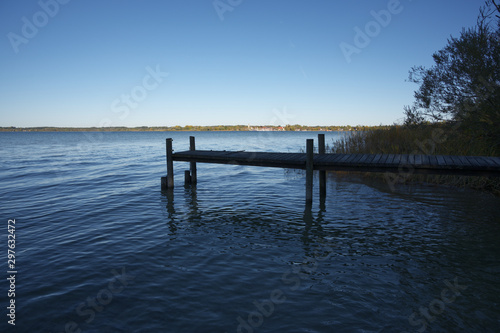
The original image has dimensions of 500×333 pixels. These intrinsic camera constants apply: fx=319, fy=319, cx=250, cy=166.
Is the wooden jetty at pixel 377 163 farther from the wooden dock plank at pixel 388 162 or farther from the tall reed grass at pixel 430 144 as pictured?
the tall reed grass at pixel 430 144

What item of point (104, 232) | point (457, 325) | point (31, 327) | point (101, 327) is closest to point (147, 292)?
point (101, 327)

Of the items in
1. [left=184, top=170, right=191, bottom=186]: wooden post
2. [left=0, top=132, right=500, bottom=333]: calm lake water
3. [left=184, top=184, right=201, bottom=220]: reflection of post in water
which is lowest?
[left=0, top=132, right=500, bottom=333]: calm lake water

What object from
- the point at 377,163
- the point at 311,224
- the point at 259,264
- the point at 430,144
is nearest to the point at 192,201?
the point at 311,224

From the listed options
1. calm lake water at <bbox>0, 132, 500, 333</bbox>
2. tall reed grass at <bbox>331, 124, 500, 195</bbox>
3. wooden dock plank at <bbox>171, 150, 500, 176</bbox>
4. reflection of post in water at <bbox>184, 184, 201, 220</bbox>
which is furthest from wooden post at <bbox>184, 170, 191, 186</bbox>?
tall reed grass at <bbox>331, 124, 500, 195</bbox>

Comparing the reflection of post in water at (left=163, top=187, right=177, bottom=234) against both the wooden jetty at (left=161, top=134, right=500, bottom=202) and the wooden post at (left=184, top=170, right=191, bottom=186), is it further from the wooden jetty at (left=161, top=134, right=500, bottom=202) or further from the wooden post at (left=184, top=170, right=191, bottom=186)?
the wooden jetty at (left=161, top=134, right=500, bottom=202)

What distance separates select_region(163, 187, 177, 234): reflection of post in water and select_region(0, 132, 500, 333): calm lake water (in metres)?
0.10

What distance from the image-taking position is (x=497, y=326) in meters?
4.16

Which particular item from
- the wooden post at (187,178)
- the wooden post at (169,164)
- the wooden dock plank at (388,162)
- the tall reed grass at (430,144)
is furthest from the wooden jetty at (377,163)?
the tall reed grass at (430,144)

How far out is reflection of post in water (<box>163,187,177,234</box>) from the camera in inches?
349

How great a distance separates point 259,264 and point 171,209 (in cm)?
549

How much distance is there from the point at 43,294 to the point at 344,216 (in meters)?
7.71

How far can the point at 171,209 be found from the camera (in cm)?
1093

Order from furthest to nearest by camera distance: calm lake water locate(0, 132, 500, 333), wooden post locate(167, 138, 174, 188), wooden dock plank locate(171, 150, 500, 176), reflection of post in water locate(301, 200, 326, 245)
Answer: wooden post locate(167, 138, 174, 188), wooden dock plank locate(171, 150, 500, 176), reflection of post in water locate(301, 200, 326, 245), calm lake water locate(0, 132, 500, 333)

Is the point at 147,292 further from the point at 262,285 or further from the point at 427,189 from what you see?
the point at 427,189
